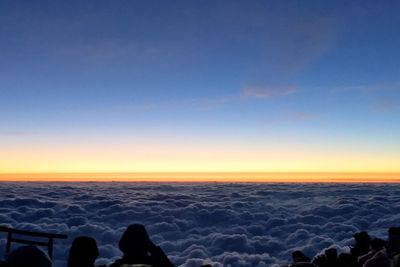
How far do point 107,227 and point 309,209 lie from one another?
37.7 metres

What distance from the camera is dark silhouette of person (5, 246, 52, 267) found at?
3.86 m

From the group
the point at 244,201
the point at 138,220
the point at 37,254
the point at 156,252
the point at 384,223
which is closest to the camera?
the point at 37,254

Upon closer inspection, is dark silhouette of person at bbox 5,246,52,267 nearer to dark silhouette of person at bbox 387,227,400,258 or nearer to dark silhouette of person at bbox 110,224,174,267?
dark silhouette of person at bbox 110,224,174,267

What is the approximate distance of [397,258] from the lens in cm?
505

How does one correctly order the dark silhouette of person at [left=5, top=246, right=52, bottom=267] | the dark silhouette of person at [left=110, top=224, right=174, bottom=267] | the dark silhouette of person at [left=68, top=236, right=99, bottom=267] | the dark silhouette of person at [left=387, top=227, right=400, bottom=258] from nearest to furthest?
1. the dark silhouette of person at [left=5, top=246, right=52, bottom=267]
2. the dark silhouette of person at [left=68, top=236, right=99, bottom=267]
3. the dark silhouette of person at [left=110, top=224, right=174, bottom=267]
4. the dark silhouette of person at [left=387, top=227, right=400, bottom=258]

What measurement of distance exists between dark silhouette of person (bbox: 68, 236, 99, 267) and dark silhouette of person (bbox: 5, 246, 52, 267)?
2.00 meters

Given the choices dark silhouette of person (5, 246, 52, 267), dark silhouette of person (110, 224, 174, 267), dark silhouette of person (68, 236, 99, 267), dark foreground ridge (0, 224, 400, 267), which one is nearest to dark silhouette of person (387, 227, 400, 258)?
dark foreground ridge (0, 224, 400, 267)

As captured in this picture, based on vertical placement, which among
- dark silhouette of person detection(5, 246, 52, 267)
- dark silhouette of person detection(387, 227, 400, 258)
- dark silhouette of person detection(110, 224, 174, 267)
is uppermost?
dark silhouette of person detection(5, 246, 52, 267)

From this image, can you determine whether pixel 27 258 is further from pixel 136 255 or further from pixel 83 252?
pixel 136 255

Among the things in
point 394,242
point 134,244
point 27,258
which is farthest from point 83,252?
point 394,242

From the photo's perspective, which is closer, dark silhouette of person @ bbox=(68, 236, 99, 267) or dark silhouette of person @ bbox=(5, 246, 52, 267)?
dark silhouette of person @ bbox=(5, 246, 52, 267)

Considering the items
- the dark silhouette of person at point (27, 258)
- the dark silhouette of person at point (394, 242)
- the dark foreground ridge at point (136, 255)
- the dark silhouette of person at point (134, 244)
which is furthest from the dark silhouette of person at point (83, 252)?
the dark silhouette of person at point (394, 242)

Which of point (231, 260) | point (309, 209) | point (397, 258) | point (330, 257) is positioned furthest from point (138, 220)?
point (397, 258)

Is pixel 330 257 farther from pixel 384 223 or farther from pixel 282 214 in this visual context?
pixel 282 214
